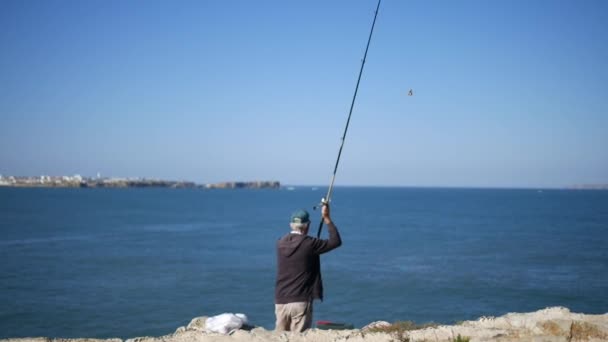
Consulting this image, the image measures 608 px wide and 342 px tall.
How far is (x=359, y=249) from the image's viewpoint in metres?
35.5

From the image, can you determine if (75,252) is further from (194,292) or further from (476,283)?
(476,283)

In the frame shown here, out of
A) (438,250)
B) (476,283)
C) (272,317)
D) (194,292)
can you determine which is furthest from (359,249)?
(272,317)

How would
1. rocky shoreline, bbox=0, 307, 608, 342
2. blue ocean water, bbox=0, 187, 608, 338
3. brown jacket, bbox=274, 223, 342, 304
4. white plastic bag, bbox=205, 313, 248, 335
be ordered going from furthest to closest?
blue ocean water, bbox=0, 187, 608, 338 < white plastic bag, bbox=205, 313, 248, 335 < rocky shoreline, bbox=0, 307, 608, 342 < brown jacket, bbox=274, 223, 342, 304

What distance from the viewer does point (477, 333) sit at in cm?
588

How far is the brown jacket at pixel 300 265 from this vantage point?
5.43m

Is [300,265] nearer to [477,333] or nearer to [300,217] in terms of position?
[300,217]

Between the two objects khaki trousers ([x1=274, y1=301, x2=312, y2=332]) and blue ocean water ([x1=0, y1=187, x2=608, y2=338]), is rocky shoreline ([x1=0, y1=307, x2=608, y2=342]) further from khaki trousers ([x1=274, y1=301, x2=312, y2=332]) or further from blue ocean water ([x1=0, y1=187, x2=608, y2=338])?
blue ocean water ([x1=0, y1=187, x2=608, y2=338])

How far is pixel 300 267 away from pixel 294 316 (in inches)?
25.5

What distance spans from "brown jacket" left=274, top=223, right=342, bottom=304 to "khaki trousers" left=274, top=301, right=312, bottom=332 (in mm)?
70

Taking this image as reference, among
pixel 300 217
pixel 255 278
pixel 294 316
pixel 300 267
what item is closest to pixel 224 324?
pixel 294 316

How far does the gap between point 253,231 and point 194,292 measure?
27.6m

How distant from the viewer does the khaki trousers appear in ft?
18.7

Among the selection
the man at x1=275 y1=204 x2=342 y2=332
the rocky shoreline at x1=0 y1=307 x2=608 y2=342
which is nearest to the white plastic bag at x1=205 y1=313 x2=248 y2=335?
the rocky shoreline at x1=0 y1=307 x2=608 y2=342

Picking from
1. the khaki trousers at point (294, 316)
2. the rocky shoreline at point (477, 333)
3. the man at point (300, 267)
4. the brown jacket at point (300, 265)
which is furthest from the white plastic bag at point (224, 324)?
the brown jacket at point (300, 265)
